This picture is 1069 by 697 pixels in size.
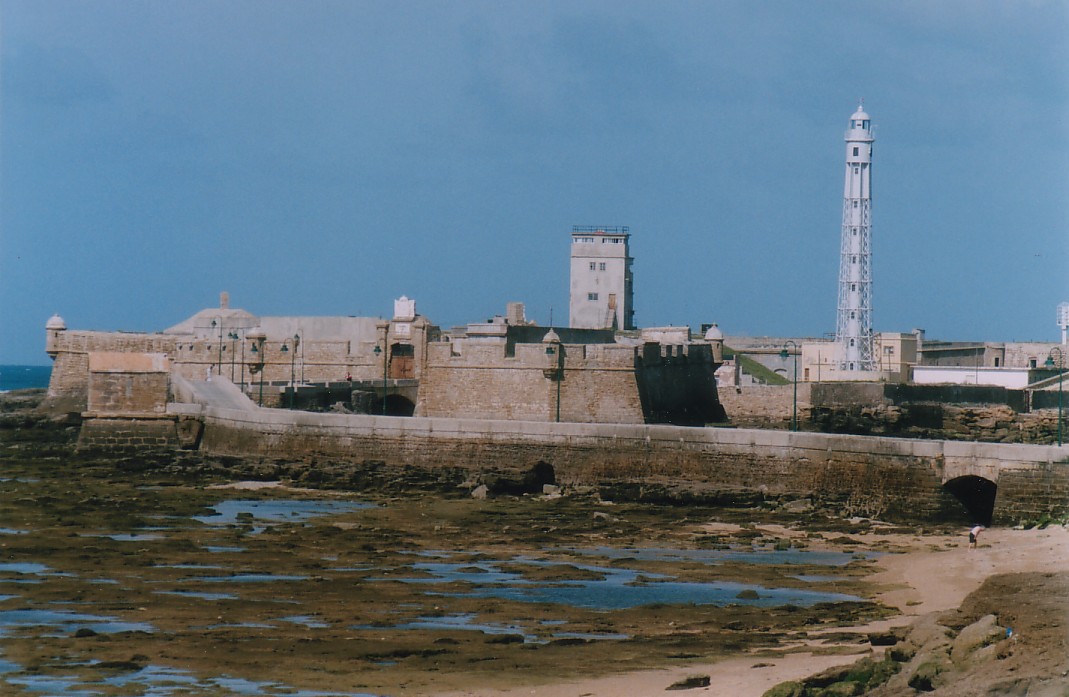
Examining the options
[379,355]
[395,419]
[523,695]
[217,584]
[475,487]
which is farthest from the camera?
[379,355]

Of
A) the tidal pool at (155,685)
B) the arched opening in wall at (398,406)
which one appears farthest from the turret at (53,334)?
the tidal pool at (155,685)

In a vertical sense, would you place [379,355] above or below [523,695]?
above

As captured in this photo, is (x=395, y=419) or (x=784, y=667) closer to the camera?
(x=784, y=667)

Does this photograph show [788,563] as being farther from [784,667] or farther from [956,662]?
[956,662]

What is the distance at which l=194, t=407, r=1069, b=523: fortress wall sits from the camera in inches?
1079

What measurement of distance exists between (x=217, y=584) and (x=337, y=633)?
11.6ft

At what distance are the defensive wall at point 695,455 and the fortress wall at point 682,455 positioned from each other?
0.02m

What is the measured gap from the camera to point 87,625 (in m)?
17.5

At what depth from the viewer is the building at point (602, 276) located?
261ft

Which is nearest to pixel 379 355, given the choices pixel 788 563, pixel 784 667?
pixel 788 563

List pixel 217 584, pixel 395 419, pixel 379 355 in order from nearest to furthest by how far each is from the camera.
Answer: pixel 217 584
pixel 395 419
pixel 379 355

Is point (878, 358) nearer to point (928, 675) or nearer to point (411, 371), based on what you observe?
point (411, 371)

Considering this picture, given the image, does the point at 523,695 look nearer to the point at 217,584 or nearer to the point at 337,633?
the point at 337,633

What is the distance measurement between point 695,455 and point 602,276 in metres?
49.1
